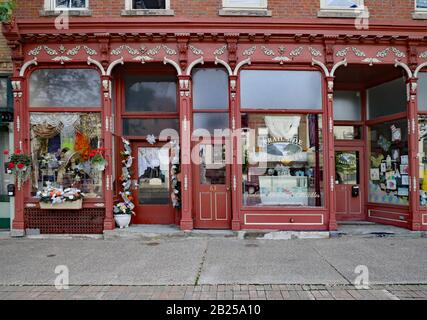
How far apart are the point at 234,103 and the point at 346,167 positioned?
163 inches

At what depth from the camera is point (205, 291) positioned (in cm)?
508

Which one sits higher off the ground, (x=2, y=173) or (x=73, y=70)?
(x=73, y=70)

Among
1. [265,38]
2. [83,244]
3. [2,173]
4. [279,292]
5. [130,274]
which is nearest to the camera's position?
[279,292]

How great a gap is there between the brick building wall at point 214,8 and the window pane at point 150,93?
5.71 ft

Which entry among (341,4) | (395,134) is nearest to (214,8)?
(341,4)

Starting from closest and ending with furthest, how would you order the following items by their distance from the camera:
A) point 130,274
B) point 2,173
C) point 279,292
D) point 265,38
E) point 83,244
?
point 279,292 → point 130,274 → point 83,244 → point 265,38 → point 2,173

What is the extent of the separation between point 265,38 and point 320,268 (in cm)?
567

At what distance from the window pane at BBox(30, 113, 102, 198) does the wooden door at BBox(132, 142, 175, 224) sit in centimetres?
115

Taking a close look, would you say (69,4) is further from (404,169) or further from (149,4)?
(404,169)

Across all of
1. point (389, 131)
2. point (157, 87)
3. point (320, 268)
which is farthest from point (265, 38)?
point (320, 268)

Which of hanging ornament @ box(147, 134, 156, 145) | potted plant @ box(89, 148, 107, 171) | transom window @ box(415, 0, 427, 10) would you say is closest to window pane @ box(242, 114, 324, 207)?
hanging ornament @ box(147, 134, 156, 145)

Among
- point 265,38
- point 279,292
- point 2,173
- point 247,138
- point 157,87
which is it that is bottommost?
point 279,292

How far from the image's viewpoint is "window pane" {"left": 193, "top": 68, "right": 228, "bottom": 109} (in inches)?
355

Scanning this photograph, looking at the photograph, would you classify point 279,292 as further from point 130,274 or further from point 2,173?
point 2,173
